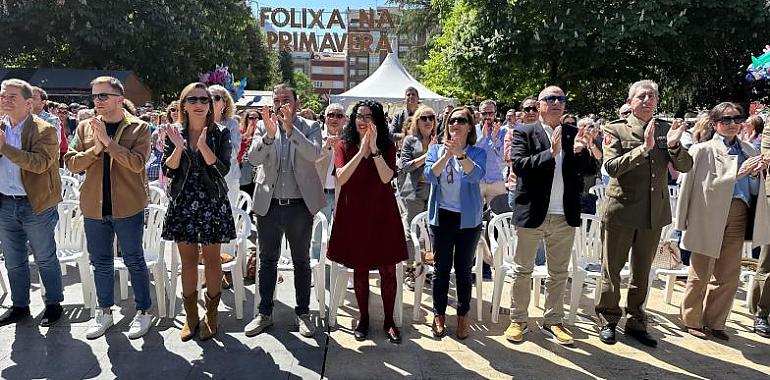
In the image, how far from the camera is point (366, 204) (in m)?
3.78

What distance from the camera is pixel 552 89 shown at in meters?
3.80

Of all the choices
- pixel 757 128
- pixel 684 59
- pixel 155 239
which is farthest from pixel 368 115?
pixel 684 59

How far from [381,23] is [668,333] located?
5319 centimetres

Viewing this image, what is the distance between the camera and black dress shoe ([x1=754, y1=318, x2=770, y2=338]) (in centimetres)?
418

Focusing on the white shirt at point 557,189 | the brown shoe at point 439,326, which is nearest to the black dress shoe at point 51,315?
the brown shoe at point 439,326

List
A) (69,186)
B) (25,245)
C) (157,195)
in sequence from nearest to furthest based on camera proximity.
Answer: (25,245), (157,195), (69,186)

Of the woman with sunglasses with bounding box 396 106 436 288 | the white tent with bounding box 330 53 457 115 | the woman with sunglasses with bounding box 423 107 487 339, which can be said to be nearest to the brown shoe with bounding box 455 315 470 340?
the woman with sunglasses with bounding box 423 107 487 339

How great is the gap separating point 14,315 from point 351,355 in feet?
8.73

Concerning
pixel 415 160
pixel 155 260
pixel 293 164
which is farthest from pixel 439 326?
pixel 155 260

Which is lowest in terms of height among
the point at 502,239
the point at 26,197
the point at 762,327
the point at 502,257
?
the point at 762,327

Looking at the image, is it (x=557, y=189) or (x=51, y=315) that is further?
(x=51, y=315)

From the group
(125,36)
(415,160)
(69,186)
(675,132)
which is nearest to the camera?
(675,132)

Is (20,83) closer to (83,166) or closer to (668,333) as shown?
(83,166)

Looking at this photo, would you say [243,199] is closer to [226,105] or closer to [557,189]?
[226,105]
